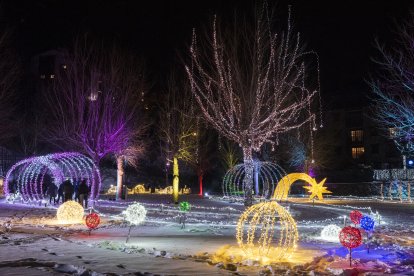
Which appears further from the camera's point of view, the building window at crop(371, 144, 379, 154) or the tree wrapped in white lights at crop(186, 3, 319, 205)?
the building window at crop(371, 144, 379, 154)

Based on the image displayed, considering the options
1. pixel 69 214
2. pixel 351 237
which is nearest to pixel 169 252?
pixel 351 237

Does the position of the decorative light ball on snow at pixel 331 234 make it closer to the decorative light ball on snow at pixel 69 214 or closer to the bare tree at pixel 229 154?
the decorative light ball on snow at pixel 69 214

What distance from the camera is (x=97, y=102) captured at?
30422 millimetres

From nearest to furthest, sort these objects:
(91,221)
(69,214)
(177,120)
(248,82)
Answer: (91,221) → (69,214) → (248,82) → (177,120)

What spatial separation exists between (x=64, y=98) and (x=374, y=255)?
25178mm

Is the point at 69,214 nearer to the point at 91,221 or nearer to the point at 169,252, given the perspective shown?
the point at 91,221

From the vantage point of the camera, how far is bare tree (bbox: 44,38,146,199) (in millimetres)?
30125

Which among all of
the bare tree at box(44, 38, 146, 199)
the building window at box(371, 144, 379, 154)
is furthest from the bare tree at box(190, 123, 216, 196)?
the building window at box(371, 144, 379, 154)

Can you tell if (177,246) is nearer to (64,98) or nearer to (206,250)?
(206,250)

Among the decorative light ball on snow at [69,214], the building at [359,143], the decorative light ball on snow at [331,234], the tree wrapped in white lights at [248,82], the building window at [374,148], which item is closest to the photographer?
the decorative light ball on snow at [331,234]

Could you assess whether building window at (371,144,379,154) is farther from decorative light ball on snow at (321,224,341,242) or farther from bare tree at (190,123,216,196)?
decorative light ball on snow at (321,224,341,242)

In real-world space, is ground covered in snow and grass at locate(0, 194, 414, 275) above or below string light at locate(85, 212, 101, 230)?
below

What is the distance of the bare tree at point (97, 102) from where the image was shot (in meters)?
30.1

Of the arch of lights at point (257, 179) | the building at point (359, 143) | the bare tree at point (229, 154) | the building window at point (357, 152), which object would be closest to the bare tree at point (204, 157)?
the bare tree at point (229, 154)
